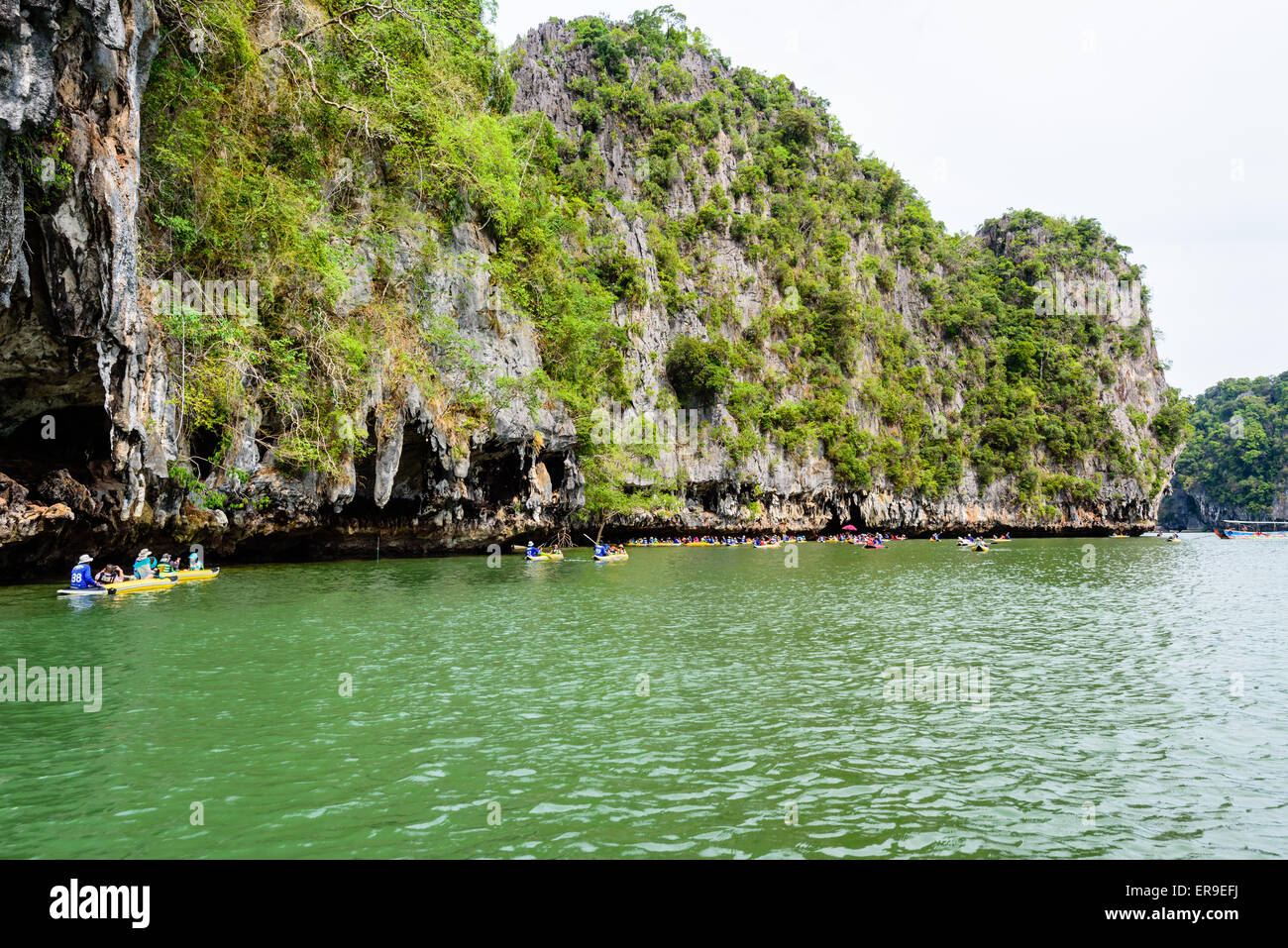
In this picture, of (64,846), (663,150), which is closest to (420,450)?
(64,846)

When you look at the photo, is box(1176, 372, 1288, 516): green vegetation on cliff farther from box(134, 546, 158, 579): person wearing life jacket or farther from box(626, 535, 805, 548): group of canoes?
box(134, 546, 158, 579): person wearing life jacket

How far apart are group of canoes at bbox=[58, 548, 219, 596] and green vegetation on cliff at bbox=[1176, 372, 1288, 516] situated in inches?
4998

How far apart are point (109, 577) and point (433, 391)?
1277 cm

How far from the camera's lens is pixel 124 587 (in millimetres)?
18844

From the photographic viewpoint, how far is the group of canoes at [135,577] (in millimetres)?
17344

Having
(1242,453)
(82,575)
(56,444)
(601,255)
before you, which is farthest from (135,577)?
(1242,453)

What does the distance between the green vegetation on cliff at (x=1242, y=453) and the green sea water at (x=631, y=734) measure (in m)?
109

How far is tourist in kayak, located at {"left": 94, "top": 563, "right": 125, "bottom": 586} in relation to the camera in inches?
722

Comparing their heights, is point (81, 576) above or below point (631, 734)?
above

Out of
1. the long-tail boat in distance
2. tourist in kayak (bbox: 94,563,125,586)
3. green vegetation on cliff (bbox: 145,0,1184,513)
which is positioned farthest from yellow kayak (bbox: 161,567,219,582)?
the long-tail boat in distance

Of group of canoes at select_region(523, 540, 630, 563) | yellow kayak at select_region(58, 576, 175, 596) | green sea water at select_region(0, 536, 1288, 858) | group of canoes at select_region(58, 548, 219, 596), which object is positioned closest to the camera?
green sea water at select_region(0, 536, 1288, 858)

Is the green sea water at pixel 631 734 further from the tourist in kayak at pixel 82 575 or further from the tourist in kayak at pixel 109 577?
the tourist in kayak at pixel 109 577

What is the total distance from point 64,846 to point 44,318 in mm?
12921

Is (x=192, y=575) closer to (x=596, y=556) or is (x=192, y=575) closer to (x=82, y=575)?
(x=82, y=575)
